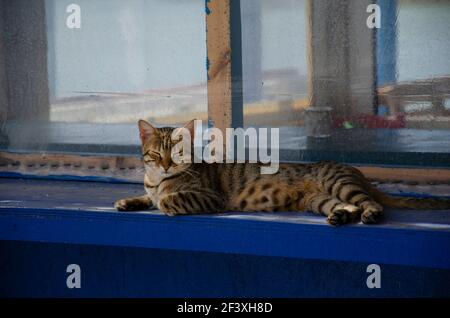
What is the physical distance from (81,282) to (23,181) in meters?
0.92

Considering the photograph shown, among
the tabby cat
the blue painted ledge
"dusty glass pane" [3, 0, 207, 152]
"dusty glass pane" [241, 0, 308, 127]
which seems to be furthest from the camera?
"dusty glass pane" [3, 0, 207, 152]

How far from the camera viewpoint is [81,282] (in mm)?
4578

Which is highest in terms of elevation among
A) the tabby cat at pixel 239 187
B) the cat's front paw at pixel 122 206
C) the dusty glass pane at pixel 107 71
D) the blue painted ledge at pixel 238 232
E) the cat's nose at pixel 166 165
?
the dusty glass pane at pixel 107 71

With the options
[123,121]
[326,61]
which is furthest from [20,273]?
[326,61]

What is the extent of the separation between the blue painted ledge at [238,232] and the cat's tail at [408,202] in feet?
0.21

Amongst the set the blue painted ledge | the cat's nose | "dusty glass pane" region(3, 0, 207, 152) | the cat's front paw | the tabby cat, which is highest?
"dusty glass pane" region(3, 0, 207, 152)

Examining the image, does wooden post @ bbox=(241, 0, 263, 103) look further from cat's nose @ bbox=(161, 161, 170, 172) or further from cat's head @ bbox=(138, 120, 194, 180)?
cat's nose @ bbox=(161, 161, 170, 172)

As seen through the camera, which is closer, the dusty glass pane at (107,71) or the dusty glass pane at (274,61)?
the dusty glass pane at (274,61)

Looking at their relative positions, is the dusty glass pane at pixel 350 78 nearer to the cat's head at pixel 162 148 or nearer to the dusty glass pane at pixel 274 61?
the dusty glass pane at pixel 274 61

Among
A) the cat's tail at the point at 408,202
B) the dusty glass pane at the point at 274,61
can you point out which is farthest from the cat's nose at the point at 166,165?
the cat's tail at the point at 408,202

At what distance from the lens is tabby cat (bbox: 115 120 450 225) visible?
3.92 m

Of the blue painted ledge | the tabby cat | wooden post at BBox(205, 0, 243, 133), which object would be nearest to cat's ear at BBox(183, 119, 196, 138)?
the tabby cat

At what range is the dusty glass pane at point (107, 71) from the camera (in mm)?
4797

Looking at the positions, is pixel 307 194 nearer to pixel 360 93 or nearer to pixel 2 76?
pixel 360 93
